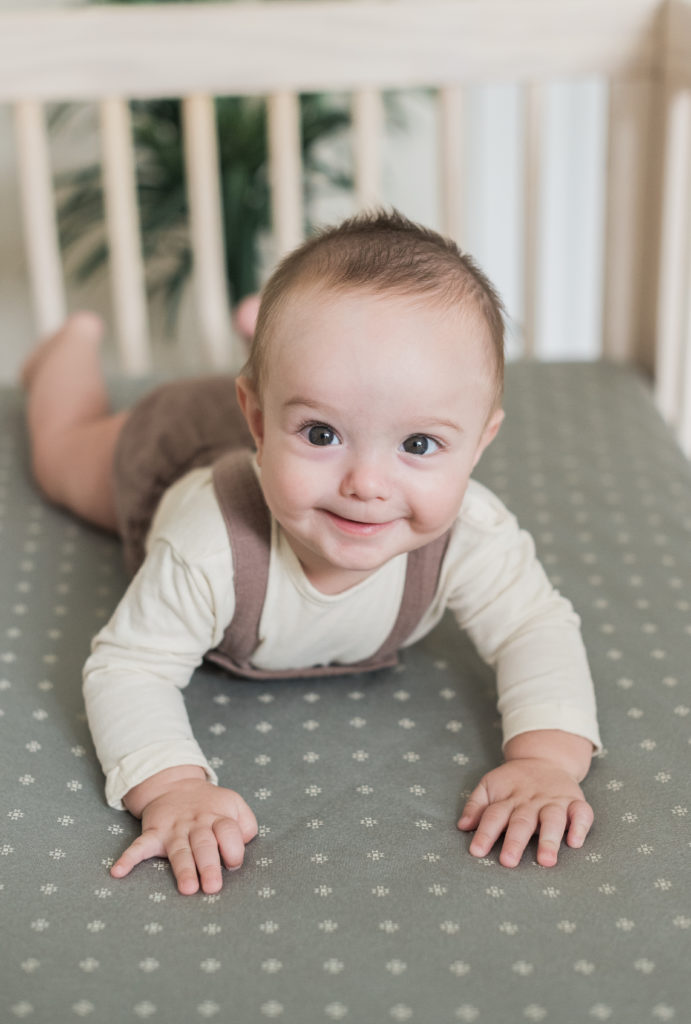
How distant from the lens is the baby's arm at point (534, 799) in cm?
68

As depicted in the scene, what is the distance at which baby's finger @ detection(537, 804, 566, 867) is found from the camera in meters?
0.67

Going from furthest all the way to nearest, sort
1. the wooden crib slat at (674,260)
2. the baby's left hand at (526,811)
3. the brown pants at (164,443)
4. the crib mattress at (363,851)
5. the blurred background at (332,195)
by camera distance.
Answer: the blurred background at (332,195) → the wooden crib slat at (674,260) → the brown pants at (164,443) → the baby's left hand at (526,811) → the crib mattress at (363,851)

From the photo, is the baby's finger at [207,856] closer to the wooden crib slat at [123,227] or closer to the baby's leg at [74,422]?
the baby's leg at [74,422]

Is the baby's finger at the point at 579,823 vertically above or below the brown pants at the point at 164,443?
below

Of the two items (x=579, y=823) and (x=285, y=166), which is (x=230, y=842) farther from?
(x=285, y=166)

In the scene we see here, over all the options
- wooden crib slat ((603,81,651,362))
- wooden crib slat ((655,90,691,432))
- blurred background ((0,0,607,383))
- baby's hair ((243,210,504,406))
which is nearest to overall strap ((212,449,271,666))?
baby's hair ((243,210,504,406))

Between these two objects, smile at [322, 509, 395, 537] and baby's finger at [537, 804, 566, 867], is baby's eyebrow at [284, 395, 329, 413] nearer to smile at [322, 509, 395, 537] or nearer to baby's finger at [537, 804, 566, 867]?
smile at [322, 509, 395, 537]

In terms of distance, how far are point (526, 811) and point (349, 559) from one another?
19 cm

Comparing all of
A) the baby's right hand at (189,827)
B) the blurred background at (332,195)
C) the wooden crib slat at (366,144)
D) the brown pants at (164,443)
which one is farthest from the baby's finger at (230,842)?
the blurred background at (332,195)

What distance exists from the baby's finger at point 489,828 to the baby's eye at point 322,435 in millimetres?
247

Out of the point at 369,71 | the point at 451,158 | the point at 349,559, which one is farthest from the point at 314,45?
the point at 349,559

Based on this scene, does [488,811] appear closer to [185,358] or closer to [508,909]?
[508,909]

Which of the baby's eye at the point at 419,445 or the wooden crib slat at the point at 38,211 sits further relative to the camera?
the wooden crib slat at the point at 38,211

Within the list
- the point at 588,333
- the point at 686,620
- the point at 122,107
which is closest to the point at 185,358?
the point at 588,333
